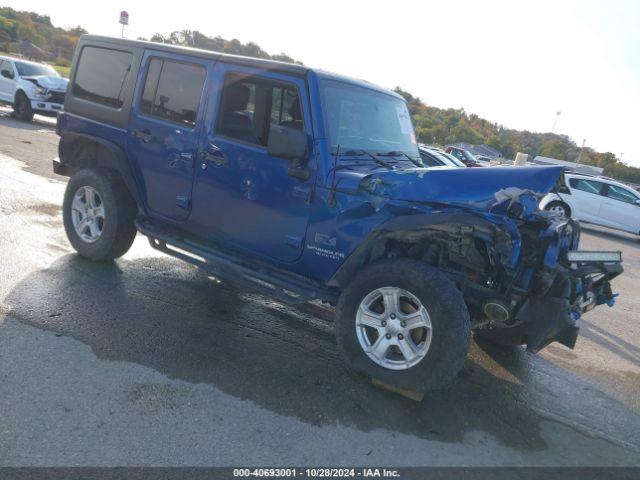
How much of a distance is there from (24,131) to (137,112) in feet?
41.1

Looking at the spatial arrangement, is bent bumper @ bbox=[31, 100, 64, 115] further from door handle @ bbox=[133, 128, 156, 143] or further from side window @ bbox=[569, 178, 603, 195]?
side window @ bbox=[569, 178, 603, 195]

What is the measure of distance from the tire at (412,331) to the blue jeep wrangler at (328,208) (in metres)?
0.01

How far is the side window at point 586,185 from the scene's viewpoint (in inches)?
607

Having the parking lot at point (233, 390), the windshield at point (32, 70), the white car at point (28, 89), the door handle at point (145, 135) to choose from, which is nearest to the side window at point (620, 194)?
the parking lot at point (233, 390)

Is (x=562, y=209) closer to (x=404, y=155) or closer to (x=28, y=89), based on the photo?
(x=404, y=155)

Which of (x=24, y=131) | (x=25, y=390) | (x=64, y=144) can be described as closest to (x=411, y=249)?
(x=25, y=390)

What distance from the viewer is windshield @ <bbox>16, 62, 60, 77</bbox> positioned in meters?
17.9

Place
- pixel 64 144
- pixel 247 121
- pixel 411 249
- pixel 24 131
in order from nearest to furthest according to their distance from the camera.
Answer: pixel 411 249 < pixel 247 121 < pixel 64 144 < pixel 24 131

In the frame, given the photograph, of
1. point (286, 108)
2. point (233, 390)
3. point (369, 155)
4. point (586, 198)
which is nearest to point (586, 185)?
point (586, 198)

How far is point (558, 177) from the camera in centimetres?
344

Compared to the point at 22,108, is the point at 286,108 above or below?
above

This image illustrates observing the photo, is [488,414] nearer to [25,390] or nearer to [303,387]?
[303,387]

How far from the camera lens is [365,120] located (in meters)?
4.26

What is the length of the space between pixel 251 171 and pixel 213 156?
0.44 metres
